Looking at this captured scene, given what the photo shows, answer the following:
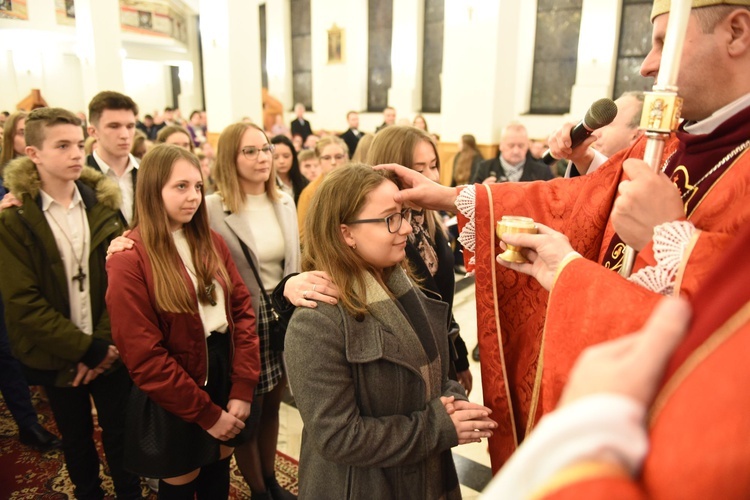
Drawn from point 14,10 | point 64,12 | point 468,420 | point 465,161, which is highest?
point 64,12

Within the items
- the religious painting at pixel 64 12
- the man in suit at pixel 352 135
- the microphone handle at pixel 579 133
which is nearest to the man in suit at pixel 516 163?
the microphone handle at pixel 579 133

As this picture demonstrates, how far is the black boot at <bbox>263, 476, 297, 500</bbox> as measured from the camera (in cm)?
256

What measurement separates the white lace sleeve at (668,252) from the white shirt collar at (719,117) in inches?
14.3

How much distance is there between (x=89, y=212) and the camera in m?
2.52

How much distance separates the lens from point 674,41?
99 cm

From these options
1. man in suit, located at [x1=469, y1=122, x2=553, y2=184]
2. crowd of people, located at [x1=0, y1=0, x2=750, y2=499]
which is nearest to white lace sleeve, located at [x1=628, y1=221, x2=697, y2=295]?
crowd of people, located at [x1=0, y1=0, x2=750, y2=499]

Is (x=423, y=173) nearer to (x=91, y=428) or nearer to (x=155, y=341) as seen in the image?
(x=155, y=341)

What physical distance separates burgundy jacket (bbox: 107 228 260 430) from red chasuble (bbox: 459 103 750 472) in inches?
44.5

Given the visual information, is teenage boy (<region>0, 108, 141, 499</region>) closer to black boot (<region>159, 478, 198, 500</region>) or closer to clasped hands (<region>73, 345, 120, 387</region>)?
clasped hands (<region>73, 345, 120, 387</region>)

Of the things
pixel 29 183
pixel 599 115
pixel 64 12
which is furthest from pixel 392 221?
pixel 64 12

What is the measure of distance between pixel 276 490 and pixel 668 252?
2.22 meters

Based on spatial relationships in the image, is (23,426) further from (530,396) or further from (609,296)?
(609,296)

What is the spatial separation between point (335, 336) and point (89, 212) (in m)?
1.71

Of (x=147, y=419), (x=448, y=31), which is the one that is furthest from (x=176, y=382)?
(x=448, y=31)
